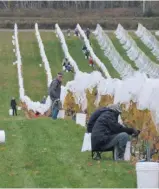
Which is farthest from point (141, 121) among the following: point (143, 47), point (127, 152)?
point (143, 47)

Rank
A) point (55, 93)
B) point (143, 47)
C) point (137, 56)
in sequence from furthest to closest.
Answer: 1. point (143, 47)
2. point (137, 56)
3. point (55, 93)

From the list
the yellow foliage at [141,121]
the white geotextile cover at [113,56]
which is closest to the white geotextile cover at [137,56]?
the white geotextile cover at [113,56]

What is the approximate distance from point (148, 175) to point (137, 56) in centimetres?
4580

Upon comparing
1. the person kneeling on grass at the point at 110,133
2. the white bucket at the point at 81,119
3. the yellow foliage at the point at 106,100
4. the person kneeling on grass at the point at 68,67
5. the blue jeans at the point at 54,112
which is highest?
the person kneeling on grass at the point at 68,67

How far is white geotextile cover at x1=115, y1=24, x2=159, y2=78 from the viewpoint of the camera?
47513 mm

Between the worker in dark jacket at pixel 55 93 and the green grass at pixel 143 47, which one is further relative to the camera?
the green grass at pixel 143 47

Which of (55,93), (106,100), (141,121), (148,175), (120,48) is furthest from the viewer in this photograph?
→ (120,48)

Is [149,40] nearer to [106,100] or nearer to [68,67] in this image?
[68,67]

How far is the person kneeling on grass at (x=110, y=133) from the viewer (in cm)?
1552

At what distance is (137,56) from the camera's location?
57.9 metres

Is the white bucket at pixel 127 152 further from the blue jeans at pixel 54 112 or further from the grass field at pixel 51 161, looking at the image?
the blue jeans at pixel 54 112

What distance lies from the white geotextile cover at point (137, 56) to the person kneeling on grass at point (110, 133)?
2690 cm

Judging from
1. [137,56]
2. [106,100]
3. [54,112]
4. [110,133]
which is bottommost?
[110,133]

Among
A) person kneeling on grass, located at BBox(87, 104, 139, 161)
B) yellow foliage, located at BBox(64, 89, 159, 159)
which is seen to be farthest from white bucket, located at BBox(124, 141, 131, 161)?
yellow foliage, located at BBox(64, 89, 159, 159)
